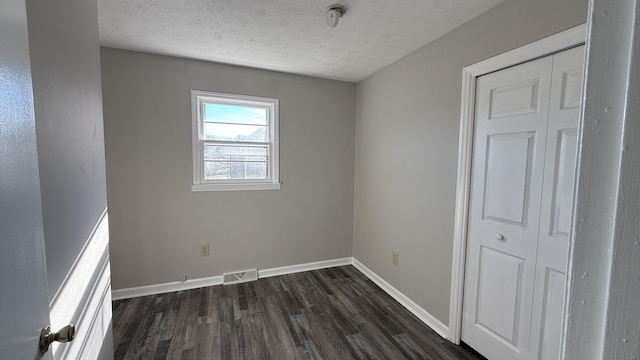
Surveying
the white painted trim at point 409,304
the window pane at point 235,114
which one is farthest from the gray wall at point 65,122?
the white painted trim at point 409,304

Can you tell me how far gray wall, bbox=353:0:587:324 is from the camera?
5.18ft

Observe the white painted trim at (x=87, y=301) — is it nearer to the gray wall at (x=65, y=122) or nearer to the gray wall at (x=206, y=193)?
the gray wall at (x=65, y=122)

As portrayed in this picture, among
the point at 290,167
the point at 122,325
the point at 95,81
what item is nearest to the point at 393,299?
the point at 290,167

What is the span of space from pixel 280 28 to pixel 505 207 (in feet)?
6.55

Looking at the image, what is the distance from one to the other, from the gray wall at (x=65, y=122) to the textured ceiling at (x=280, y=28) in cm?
73

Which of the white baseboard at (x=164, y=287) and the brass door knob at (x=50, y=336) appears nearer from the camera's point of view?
the brass door knob at (x=50, y=336)

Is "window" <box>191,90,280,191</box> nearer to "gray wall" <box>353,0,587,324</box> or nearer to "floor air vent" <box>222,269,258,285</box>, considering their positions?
"floor air vent" <box>222,269,258,285</box>

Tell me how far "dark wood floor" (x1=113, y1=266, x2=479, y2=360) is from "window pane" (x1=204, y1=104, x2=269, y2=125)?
178 cm

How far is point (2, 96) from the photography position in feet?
1.60

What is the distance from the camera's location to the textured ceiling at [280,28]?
5.54 ft

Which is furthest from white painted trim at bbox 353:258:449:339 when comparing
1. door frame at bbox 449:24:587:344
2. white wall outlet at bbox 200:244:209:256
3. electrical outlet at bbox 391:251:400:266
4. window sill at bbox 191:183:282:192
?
white wall outlet at bbox 200:244:209:256

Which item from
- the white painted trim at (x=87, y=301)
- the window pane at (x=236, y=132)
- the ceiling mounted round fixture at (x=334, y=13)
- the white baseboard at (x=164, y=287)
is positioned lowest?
the white baseboard at (x=164, y=287)

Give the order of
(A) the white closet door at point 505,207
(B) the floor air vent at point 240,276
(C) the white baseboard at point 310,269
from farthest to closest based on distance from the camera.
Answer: (B) the floor air vent at point 240,276, (C) the white baseboard at point 310,269, (A) the white closet door at point 505,207

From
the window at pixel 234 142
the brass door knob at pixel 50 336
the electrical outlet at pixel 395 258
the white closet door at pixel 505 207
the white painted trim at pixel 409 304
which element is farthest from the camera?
the window at pixel 234 142
